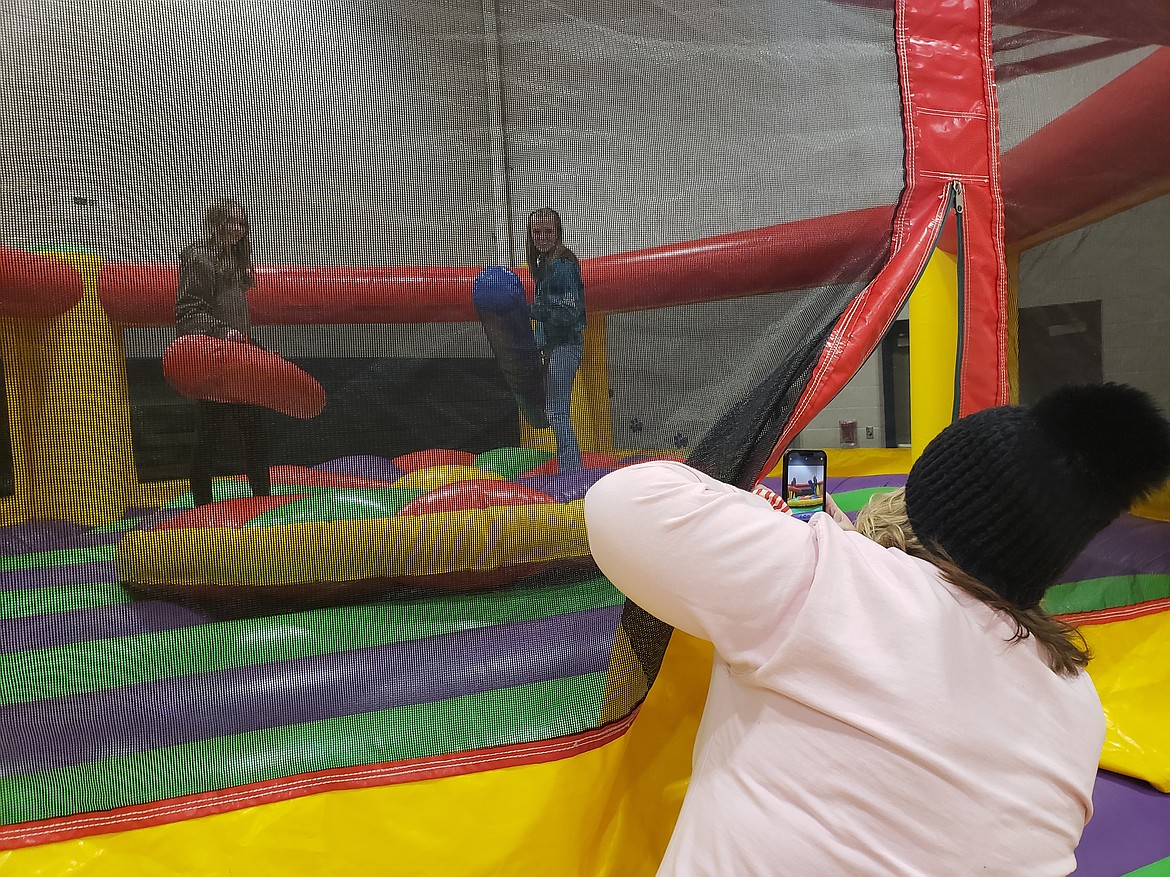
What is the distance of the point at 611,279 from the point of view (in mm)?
943

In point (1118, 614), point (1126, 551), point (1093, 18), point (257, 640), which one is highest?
point (1093, 18)

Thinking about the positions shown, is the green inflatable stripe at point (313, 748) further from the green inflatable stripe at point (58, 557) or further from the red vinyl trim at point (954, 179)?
the red vinyl trim at point (954, 179)

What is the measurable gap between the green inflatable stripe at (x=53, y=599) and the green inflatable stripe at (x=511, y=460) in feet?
1.26

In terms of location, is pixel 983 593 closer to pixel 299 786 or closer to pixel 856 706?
pixel 856 706

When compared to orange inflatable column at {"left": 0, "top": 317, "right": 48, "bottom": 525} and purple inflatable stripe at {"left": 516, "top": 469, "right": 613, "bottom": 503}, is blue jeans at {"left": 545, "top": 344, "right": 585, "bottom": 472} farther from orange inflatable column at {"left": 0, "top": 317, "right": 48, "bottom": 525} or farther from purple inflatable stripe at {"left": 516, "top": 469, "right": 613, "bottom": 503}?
orange inflatable column at {"left": 0, "top": 317, "right": 48, "bottom": 525}

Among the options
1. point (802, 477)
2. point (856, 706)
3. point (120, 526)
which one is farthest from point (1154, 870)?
point (120, 526)

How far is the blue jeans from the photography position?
92 cm

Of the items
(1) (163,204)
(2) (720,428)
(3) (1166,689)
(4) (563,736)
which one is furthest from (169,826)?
(3) (1166,689)

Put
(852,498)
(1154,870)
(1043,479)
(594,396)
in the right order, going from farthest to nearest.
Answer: (852,498) → (1154,870) → (594,396) → (1043,479)

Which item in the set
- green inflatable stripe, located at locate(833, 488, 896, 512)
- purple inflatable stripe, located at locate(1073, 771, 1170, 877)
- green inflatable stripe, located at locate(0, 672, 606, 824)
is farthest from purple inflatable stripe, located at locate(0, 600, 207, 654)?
green inflatable stripe, located at locate(833, 488, 896, 512)

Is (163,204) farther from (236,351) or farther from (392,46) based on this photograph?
(392,46)

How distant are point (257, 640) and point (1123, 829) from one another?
4.01 feet

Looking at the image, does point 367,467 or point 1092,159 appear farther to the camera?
point 1092,159

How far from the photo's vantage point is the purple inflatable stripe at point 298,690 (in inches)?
31.1
